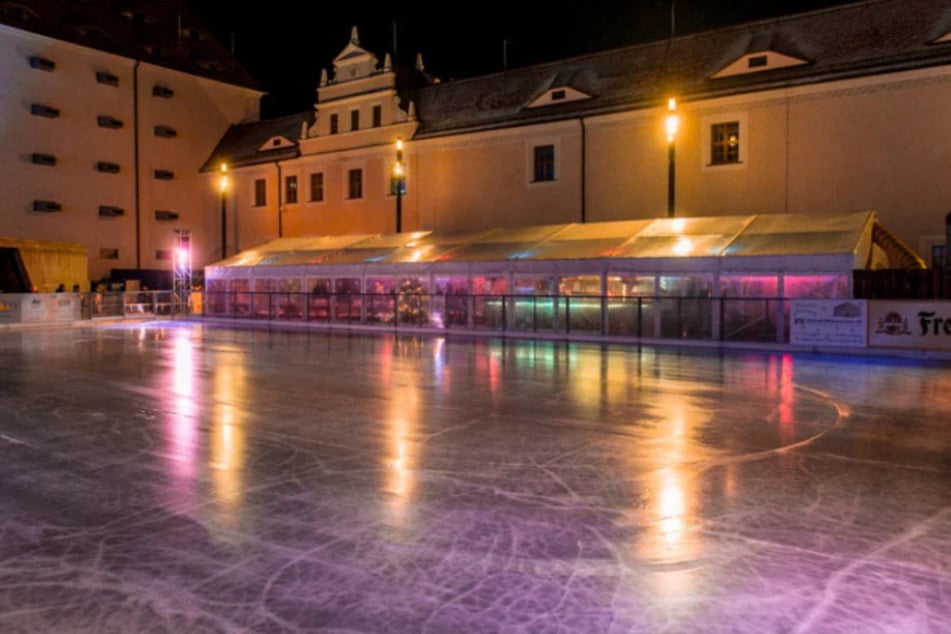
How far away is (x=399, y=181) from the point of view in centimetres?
3002

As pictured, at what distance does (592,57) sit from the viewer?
28.5 meters

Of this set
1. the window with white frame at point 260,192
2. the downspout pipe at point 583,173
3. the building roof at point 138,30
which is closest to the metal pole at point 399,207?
the downspout pipe at point 583,173

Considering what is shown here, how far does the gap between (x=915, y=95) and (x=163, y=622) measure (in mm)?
23228

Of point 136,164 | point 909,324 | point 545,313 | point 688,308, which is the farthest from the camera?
point 136,164

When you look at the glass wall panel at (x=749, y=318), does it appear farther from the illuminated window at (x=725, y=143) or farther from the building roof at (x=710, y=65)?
the building roof at (x=710, y=65)

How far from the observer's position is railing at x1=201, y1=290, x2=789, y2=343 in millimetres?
19594

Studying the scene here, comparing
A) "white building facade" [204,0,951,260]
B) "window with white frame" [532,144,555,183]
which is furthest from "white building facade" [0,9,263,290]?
"window with white frame" [532,144,555,183]

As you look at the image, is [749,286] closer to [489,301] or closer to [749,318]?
[749,318]

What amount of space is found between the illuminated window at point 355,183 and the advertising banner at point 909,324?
22004mm

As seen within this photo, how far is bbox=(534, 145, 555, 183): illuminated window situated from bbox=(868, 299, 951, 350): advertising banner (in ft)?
42.8

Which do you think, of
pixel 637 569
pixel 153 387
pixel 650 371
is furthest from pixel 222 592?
pixel 650 371

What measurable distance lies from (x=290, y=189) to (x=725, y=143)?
68.0 feet

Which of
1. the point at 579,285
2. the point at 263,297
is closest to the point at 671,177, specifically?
the point at 579,285

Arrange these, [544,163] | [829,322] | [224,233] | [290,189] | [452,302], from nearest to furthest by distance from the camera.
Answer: [829,322] < [452,302] < [544,163] < [290,189] < [224,233]
